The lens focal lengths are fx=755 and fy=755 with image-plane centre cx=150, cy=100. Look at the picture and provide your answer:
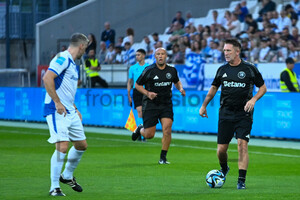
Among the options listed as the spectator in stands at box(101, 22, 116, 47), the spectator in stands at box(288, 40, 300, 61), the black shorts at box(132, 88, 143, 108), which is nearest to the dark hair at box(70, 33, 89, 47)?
the black shorts at box(132, 88, 143, 108)

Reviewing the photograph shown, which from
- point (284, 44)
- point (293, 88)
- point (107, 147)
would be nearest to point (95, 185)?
point (107, 147)

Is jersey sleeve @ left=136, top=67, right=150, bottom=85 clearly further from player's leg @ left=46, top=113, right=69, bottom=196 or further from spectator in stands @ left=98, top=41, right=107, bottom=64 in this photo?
spectator in stands @ left=98, top=41, right=107, bottom=64

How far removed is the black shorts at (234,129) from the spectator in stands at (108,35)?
21.1m

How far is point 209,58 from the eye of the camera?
2569 cm

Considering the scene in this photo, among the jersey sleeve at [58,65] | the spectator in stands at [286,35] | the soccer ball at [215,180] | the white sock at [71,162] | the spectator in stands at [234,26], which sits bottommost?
the soccer ball at [215,180]

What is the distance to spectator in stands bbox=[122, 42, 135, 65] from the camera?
28644mm

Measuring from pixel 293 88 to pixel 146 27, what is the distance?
13.7 meters

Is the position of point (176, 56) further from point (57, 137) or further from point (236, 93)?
point (57, 137)

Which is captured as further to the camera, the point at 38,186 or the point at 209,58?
the point at 209,58

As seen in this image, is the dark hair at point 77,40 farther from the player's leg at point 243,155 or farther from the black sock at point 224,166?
the black sock at point 224,166

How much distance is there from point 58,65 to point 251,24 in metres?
18.1

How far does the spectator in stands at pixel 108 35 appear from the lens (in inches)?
1241

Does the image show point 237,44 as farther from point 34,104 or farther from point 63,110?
point 34,104

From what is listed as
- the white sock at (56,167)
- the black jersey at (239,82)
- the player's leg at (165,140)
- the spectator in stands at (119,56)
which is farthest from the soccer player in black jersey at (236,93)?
the spectator in stands at (119,56)
